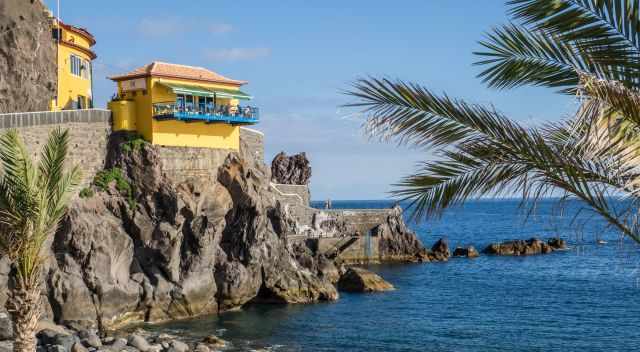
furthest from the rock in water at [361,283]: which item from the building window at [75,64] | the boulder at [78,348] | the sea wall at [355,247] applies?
the boulder at [78,348]

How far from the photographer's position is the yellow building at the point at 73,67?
4428 centimetres

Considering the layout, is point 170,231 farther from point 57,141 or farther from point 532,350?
point 57,141

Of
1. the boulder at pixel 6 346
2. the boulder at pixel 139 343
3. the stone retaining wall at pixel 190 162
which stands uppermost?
the stone retaining wall at pixel 190 162

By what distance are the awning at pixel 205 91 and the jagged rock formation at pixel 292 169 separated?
2116 inches

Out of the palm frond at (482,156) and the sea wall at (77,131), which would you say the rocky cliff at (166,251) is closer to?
the sea wall at (77,131)

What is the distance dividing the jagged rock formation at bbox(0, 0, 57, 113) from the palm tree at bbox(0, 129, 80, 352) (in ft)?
87.2

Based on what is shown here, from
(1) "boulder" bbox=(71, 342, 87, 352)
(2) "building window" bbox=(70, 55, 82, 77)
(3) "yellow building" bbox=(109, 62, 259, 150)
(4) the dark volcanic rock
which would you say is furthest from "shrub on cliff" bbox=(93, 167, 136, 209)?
(4) the dark volcanic rock

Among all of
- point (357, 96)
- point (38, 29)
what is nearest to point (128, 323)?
point (38, 29)

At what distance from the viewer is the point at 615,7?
7328mm

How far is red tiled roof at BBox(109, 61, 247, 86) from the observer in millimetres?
45562

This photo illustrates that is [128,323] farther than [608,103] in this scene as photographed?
Yes

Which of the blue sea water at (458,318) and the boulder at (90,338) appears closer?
the boulder at (90,338)

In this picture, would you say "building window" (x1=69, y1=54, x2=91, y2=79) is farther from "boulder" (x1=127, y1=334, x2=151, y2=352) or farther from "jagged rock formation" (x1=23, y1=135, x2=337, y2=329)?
"boulder" (x1=127, y1=334, x2=151, y2=352)

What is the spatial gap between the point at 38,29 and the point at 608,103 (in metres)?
41.5
